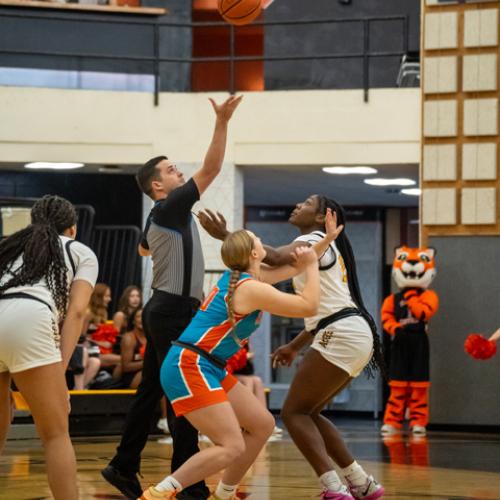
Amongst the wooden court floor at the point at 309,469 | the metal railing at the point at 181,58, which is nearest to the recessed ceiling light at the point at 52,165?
the metal railing at the point at 181,58

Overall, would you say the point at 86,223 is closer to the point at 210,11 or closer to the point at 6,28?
the point at 6,28

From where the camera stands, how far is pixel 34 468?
9.45m

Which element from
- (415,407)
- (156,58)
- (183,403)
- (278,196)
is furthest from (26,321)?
(278,196)

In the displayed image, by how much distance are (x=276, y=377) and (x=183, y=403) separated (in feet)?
49.2

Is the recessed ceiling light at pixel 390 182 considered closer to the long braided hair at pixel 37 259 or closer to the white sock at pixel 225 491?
the white sock at pixel 225 491

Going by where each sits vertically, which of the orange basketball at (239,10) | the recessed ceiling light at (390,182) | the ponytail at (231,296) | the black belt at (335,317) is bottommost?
the black belt at (335,317)

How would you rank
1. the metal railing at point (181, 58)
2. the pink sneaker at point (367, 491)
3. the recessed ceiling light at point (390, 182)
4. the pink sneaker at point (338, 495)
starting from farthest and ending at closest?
the recessed ceiling light at point (390, 182)
the metal railing at point (181, 58)
the pink sneaker at point (367, 491)
the pink sneaker at point (338, 495)

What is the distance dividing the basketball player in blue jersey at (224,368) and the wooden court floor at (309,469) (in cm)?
125

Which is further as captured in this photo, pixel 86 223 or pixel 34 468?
pixel 86 223

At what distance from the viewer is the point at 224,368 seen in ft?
20.3

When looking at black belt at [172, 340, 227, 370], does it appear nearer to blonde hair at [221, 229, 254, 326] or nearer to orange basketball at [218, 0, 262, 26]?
blonde hair at [221, 229, 254, 326]

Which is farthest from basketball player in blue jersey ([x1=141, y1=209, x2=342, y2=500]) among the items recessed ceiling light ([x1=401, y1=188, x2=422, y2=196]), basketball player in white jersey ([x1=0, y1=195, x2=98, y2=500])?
recessed ceiling light ([x1=401, y1=188, x2=422, y2=196])

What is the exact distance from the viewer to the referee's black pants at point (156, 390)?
6.88 m

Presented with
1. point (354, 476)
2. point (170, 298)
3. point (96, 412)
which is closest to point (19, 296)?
point (170, 298)
